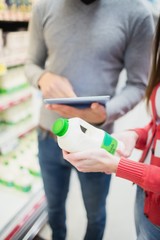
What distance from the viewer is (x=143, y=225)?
92cm

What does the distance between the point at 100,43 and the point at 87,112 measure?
0.90ft

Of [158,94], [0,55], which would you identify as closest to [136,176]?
[158,94]

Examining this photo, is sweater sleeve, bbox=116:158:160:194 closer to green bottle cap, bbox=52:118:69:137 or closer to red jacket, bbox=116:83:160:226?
red jacket, bbox=116:83:160:226

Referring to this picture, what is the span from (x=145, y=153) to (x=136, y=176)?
8.8 inches

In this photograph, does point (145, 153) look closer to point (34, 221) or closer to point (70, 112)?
point (70, 112)

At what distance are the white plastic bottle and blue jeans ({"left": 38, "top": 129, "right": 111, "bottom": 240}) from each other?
41 cm

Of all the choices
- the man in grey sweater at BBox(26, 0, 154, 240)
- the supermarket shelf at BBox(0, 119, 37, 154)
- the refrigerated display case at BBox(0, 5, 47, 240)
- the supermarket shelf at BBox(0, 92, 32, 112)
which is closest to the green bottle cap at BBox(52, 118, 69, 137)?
the man in grey sweater at BBox(26, 0, 154, 240)

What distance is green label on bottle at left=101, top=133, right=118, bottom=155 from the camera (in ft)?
2.59

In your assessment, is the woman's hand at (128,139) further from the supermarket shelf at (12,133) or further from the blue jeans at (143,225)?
the supermarket shelf at (12,133)

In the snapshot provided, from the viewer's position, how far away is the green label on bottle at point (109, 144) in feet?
2.59

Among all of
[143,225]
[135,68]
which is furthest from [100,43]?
[143,225]

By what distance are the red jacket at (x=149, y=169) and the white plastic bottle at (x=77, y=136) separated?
0.08 metres

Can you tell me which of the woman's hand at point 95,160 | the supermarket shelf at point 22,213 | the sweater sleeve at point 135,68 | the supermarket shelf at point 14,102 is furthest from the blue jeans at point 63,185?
the supermarket shelf at point 14,102

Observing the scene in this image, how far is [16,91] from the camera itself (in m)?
1.81
